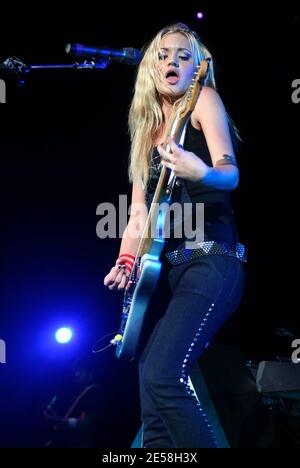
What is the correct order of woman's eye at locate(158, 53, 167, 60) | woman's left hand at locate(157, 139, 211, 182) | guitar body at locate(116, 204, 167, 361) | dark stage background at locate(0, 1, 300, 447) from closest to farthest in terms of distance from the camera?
1. woman's left hand at locate(157, 139, 211, 182)
2. guitar body at locate(116, 204, 167, 361)
3. woman's eye at locate(158, 53, 167, 60)
4. dark stage background at locate(0, 1, 300, 447)

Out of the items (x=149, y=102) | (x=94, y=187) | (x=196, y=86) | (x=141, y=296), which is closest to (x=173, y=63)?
(x=149, y=102)

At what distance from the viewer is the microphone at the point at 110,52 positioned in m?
2.98

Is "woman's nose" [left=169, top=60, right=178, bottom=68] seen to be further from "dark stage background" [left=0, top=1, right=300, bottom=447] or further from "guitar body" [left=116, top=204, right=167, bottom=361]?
"dark stage background" [left=0, top=1, right=300, bottom=447]

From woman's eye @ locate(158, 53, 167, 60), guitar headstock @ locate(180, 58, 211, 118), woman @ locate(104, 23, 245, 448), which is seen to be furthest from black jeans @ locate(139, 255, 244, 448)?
woman's eye @ locate(158, 53, 167, 60)

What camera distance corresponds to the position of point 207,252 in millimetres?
2475

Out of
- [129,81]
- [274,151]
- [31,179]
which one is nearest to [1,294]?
[31,179]

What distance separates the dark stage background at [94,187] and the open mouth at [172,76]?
7.25 feet

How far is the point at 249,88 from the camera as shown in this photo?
5000 millimetres

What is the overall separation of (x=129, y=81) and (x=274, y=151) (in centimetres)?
149

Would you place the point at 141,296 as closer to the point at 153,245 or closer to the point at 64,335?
the point at 153,245

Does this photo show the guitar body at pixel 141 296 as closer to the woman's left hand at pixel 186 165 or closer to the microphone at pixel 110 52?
the woman's left hand at pixel 186 165

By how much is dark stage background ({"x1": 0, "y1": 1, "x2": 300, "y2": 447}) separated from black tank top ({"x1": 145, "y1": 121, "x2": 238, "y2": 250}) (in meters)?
2.37

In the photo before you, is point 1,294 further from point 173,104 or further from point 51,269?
point 173,104

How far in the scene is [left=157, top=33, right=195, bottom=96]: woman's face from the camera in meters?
2.85
